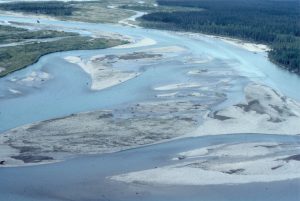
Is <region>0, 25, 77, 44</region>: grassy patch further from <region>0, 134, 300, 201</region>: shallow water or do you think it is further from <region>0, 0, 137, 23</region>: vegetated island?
<region>0, 134, 300, 201</region>: shallow water

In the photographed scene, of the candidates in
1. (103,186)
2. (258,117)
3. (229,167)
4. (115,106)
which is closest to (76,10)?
(115,106)

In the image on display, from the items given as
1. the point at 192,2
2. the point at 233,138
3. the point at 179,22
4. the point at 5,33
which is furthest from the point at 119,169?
the point at 192,2

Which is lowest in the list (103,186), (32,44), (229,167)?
(103,186)

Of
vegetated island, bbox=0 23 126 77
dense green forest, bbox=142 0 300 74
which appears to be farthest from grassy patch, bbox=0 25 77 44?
dense green forest, bbox=142 0 300 74

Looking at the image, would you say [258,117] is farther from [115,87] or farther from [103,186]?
[103,186]

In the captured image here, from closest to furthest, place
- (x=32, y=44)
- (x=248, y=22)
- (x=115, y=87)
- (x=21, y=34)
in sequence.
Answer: (x=115, y=87)
(x=32, y=44)
(x=21, y=34)
(x=248, y=22)

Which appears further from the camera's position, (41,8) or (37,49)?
(41,8)

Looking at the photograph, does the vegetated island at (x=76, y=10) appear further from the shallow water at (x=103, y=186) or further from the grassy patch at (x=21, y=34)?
the shallow water at (x=103, y=186)
